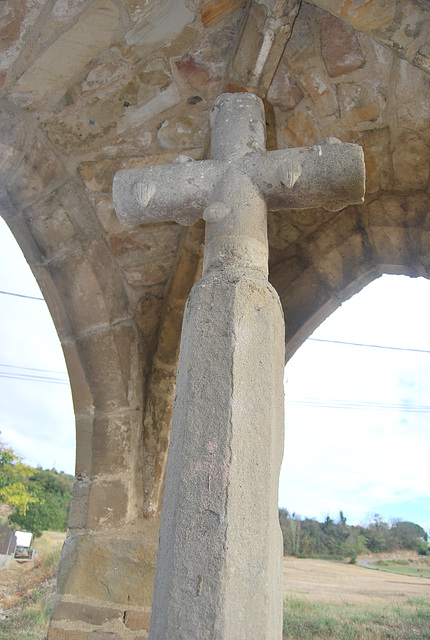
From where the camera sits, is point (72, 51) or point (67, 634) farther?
point (67, 634)

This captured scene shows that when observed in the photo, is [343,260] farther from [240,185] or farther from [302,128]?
[240,185]

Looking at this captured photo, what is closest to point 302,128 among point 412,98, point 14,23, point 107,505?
point 412,98

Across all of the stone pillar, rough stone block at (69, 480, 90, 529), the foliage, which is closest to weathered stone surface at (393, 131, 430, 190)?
the stone pillar

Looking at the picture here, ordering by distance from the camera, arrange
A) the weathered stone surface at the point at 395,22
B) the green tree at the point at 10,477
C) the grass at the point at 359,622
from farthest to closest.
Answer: the green tree at the point at 10,477 → the grass at the point at 359,622 → the weathered stone surface at the point at 395,22

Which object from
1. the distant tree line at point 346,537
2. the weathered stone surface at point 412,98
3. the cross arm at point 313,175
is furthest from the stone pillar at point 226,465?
the distant tree line at point 346,537

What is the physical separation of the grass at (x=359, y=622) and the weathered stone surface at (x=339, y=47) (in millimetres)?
4116

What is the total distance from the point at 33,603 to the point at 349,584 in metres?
3.74

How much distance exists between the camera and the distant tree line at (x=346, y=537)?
7.34 metres

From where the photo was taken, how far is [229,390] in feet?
3.86

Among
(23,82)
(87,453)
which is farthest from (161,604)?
(23,82)

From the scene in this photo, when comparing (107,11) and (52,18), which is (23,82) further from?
(107,11)

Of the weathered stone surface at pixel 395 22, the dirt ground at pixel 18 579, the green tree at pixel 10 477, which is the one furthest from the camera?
the green tree at pixel 10 477

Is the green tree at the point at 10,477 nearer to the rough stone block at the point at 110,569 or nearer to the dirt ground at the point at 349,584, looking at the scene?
the dirt ground at the point at 349,584

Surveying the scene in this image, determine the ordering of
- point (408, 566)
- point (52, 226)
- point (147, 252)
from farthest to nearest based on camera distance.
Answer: point (408, 566)
point (147, 252)
point (52, 226)
